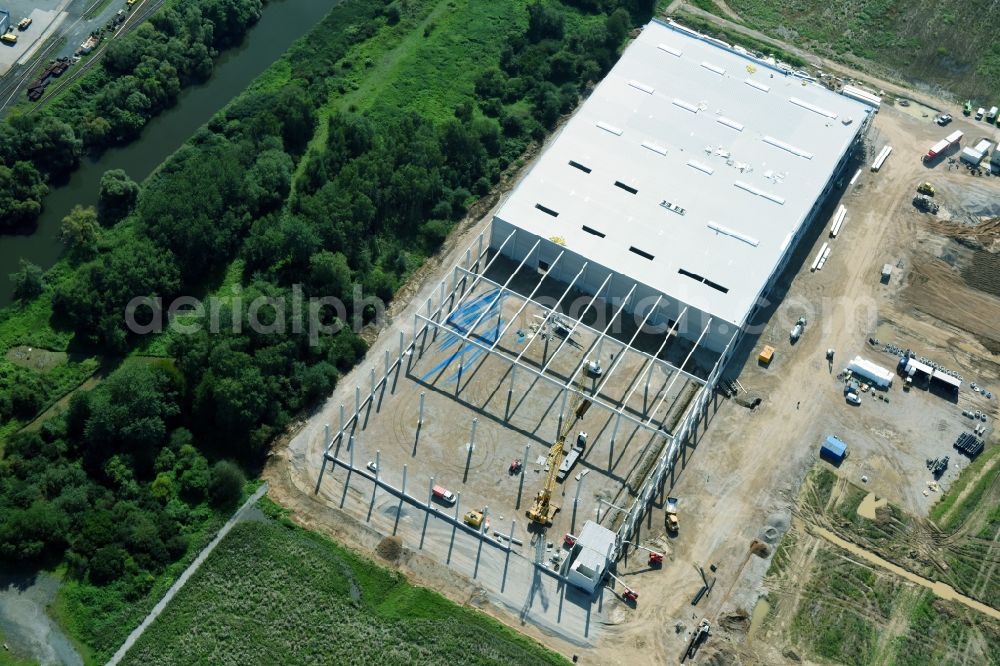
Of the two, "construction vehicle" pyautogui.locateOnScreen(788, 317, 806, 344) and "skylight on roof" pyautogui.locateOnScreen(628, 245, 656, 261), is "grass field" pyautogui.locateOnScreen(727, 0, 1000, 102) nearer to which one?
"construction vehicle" pyautogui.locateOnScreen(788, 317, 806, 344)

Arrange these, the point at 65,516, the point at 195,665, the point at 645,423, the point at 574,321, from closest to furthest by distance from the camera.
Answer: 1. the point at 195,665
2. the point at 65,516
3. the point at 645,423
4. the point at 574,321

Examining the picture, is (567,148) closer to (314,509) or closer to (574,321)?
(574,321)

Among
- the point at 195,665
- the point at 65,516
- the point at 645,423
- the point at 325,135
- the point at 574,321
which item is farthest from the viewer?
the point at 325,135

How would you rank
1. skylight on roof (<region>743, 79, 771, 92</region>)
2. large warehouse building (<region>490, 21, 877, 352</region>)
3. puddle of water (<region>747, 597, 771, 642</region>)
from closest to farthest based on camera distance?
puddle of water (<region>747, 597, 771, 642</region>) < large warehouse building (<region>490, 21, 877, 352</region>) < skylight on roof (<region>743, 79, 771, 92</region>)

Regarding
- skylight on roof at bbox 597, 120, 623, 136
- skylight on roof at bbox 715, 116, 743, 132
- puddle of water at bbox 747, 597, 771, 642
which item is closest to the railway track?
skylight on roof at bbox 597, 120, 623, 136

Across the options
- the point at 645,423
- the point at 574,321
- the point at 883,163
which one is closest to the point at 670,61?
the point at 883,163

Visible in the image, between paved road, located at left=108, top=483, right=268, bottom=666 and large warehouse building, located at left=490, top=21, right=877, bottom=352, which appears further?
large warehouse building, located at left=490, top=21, right=877, bottom=352
